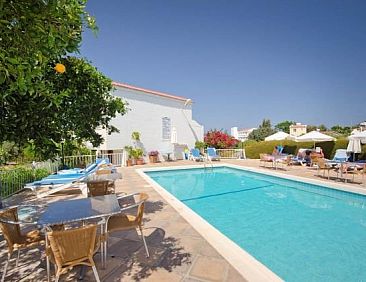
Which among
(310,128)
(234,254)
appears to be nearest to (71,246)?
(234,254)

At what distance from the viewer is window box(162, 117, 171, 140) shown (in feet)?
64.3

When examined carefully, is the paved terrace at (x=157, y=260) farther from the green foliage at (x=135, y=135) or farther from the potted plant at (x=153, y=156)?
the potted plant at (x=153, y=156)

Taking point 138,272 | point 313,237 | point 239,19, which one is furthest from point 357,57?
point 138,272

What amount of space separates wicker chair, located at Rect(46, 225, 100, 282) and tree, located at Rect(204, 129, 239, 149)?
66.1 ft

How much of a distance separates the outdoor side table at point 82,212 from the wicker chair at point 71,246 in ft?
1.35

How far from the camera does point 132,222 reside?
3.61 metres

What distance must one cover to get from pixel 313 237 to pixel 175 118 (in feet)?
52.8

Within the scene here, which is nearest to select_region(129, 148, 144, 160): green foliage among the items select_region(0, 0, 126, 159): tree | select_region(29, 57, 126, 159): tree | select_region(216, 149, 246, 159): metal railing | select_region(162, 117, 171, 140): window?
select_region(162, 117, 171, 140): window

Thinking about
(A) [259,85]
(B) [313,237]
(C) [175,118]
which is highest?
(A) [259,85]

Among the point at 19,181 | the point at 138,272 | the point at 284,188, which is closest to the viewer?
the point at 138,272

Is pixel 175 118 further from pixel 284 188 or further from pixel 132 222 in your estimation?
pixel 132 222

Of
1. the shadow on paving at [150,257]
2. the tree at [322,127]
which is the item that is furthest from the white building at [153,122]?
the tree at [322,127]

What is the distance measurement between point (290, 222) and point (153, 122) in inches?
551

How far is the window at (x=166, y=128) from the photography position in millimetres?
19594
